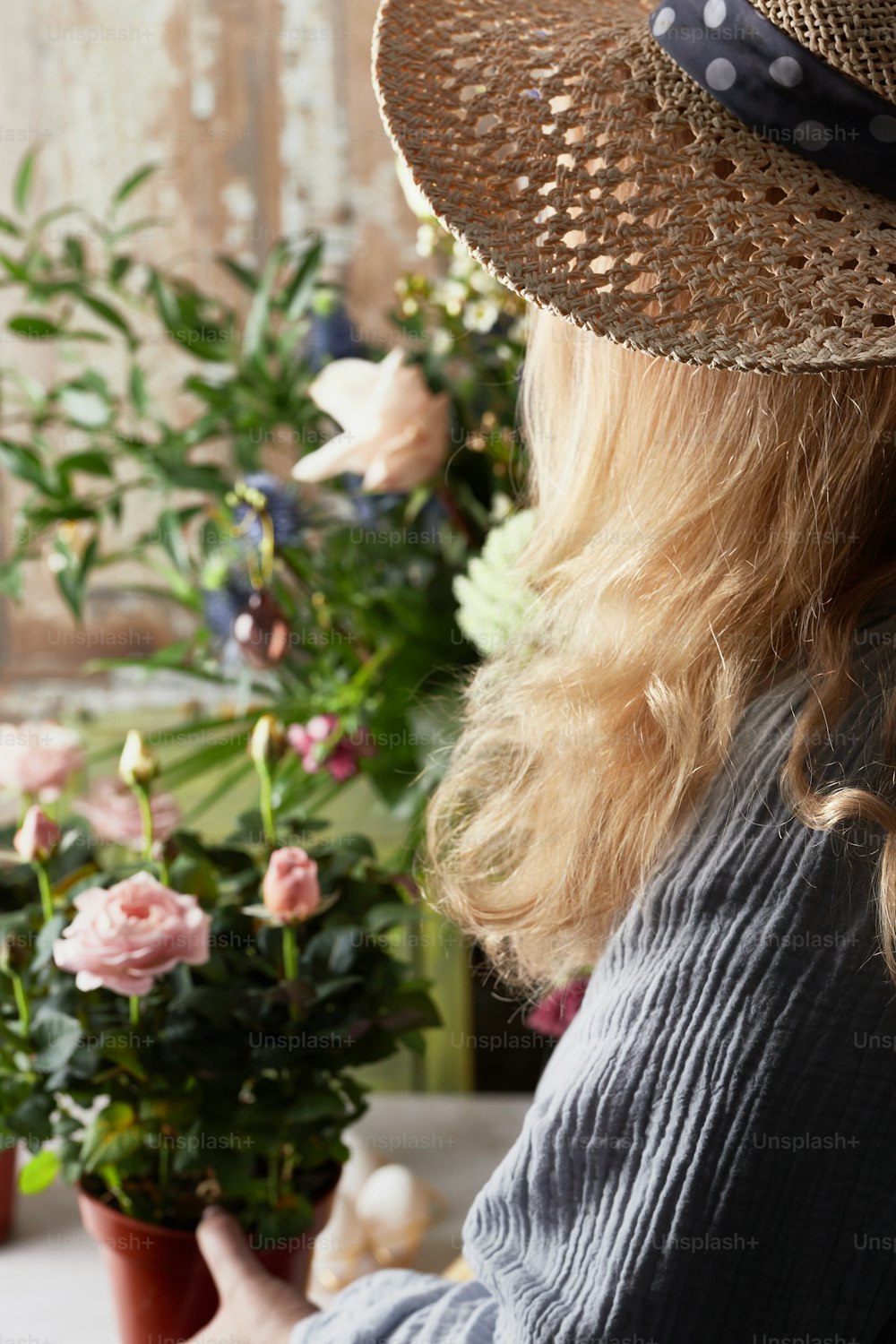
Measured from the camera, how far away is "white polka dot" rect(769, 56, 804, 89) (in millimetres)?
417

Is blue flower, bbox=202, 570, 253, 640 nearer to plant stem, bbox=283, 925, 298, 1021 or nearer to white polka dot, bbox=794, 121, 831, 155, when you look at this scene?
plant stem, bbox=283, 925, 298, 1021

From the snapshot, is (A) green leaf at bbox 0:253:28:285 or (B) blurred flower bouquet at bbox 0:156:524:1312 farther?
(A) green leaf at bbox 0:253:28:285

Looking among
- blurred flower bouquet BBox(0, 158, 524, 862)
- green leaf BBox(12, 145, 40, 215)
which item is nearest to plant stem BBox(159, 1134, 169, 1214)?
blurred flower bouquet BBox(0, 158, 524, 862)

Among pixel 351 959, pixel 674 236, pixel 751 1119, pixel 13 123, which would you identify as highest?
pixel 13 123

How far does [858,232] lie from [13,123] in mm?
919

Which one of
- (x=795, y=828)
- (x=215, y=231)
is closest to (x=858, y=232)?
(x=795, y=828)

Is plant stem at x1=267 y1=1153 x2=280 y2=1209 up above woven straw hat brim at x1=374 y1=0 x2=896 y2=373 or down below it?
below

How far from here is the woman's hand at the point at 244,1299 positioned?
0.61 m

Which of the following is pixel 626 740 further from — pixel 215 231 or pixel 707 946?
pixel 215 231

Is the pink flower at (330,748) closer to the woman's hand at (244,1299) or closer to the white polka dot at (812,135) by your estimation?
the woman's hand at (244,1299)

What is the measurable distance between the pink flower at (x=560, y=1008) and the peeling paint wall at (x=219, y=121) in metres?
0.64

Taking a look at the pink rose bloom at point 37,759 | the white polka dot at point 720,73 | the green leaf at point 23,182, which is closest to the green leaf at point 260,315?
the green leaf at point 23,182

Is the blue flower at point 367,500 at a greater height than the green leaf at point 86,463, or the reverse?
the green leaf at point 86,463

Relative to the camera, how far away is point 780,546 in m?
0.46
